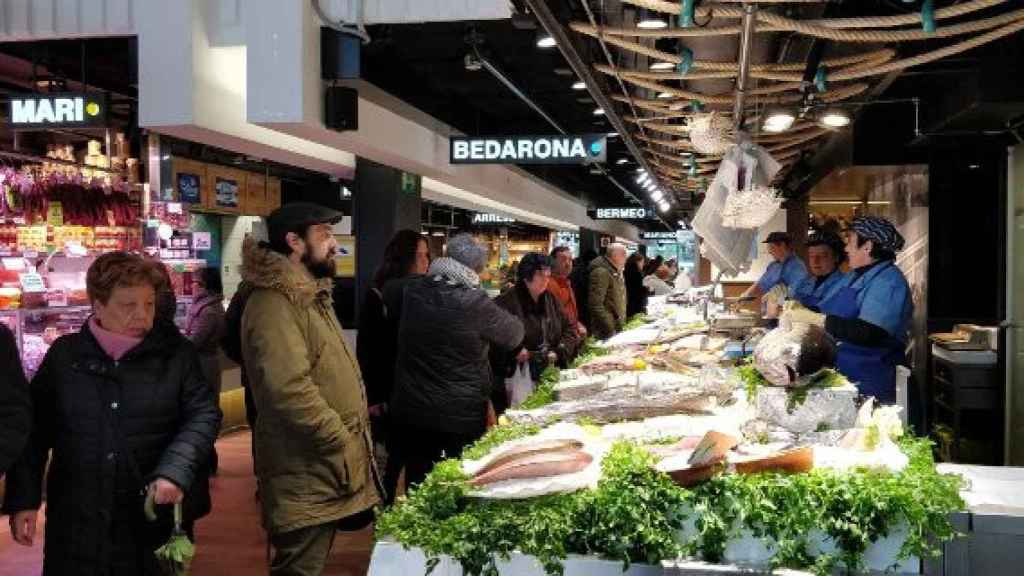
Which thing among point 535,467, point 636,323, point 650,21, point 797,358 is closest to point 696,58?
point 650,21

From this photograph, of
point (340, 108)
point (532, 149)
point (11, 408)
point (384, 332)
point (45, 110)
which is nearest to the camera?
point (11, 408)

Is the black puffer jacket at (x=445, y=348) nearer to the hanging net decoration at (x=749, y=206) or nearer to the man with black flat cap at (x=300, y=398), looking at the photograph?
the man with black flat cap at (x=300, y=398)

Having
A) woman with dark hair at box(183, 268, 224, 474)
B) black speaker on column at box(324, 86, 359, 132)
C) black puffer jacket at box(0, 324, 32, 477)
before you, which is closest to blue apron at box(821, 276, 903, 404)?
black puffer jacket at box(0, 324, 32, 477)

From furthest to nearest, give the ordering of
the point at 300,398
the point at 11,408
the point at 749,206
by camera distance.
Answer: the point at 749,206 < the point at 300,398 < the point at 11,408

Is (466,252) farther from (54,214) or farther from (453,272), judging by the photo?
(54,214)

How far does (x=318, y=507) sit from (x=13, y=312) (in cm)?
428

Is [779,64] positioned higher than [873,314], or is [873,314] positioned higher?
[779,64]

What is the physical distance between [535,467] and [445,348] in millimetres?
2393

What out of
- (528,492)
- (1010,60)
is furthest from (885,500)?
(1010,60)

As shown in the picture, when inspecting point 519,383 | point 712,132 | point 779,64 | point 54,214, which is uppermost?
point 779,64

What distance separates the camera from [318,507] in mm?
3537

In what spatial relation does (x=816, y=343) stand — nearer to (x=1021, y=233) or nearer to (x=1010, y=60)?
(x=1010, y=60)

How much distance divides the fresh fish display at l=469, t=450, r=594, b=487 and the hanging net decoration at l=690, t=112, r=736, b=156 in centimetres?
347

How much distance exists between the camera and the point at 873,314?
4480mm
